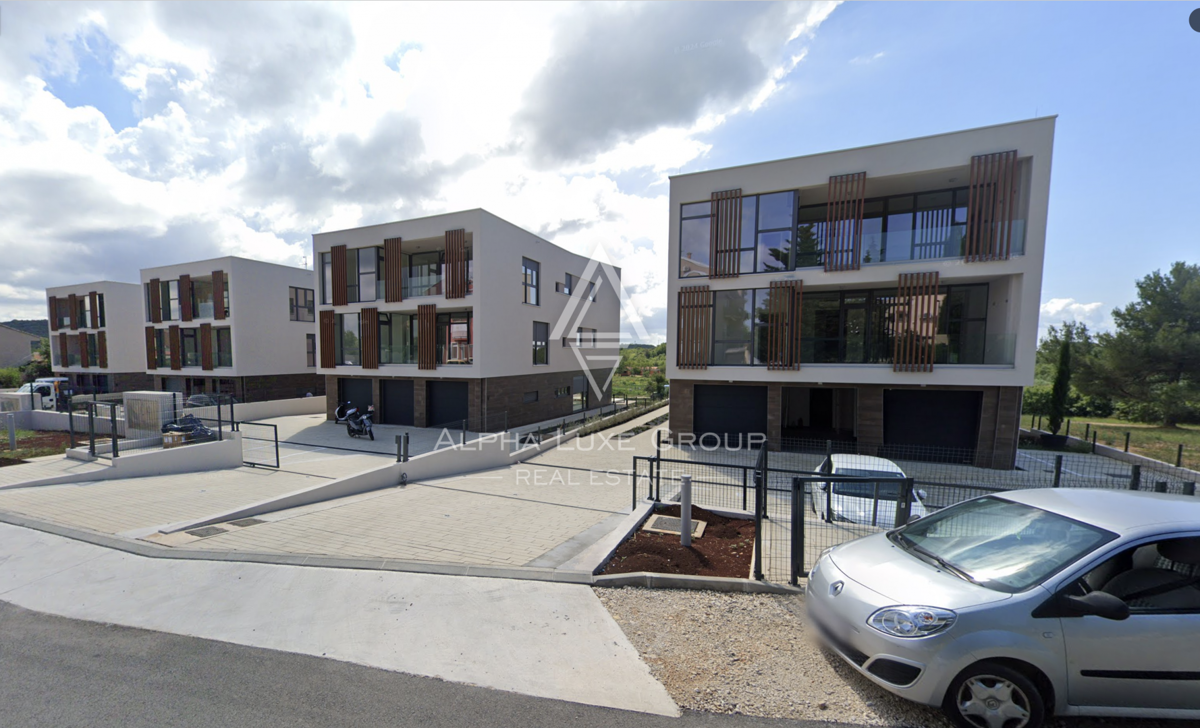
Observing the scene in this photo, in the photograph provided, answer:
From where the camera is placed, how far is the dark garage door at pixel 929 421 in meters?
14.4

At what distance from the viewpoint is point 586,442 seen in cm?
1745

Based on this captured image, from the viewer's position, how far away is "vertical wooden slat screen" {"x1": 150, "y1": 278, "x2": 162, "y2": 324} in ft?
85.7

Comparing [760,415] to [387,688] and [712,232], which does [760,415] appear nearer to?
[712,232]

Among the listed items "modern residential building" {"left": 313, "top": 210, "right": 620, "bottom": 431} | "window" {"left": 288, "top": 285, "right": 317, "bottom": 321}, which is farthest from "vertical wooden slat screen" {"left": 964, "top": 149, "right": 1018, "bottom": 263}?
"window" {"left": 288, "top": 285, "right": 317, "bottom": 321}

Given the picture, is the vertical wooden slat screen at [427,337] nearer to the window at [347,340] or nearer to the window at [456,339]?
the window at [456,339]

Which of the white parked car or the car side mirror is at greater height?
the car side mirror

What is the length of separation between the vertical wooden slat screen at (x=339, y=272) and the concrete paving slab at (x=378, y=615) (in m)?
15.8

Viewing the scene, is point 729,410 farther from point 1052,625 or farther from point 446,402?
point 1052,625

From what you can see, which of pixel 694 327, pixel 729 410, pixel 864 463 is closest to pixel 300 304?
pixel 694 327

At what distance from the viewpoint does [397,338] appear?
65.8 ft

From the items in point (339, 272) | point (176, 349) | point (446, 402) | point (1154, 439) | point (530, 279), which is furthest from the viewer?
point (176, 349)

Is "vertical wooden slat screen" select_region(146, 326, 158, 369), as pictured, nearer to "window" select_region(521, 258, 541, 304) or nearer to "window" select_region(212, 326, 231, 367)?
"window" select_region(212, 326, 231, 367)

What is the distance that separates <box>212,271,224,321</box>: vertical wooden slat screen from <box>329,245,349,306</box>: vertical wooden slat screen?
9351 mm

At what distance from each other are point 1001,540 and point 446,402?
1823 cm
